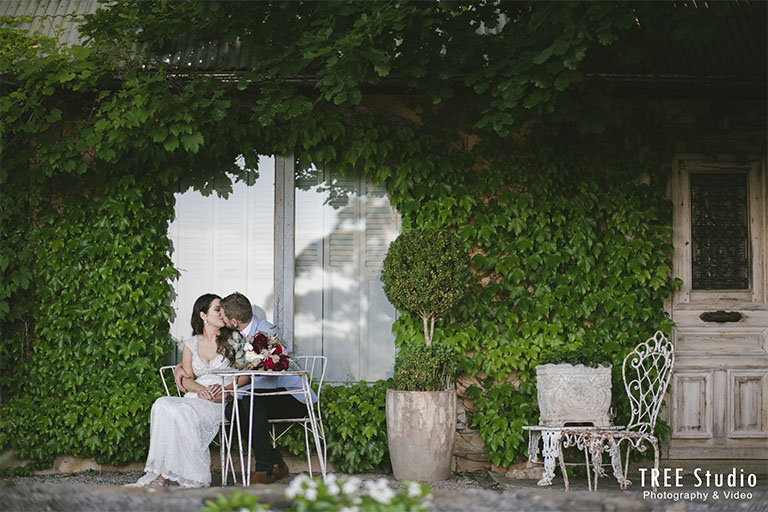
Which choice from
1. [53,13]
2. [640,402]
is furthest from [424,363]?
[53,13]

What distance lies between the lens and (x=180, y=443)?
16.9ft

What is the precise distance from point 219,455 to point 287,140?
2362mm

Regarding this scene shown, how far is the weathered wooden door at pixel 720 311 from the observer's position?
6.11 meters

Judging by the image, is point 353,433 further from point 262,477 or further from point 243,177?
point 243,177

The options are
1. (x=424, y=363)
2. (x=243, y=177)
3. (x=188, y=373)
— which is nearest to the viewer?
(x=424, y=363)

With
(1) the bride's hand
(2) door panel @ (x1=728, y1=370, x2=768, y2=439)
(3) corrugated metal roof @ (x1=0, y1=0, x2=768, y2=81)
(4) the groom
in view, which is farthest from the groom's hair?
(2) door panel @ (x1=728, y1=370, x2=768, y2=439)

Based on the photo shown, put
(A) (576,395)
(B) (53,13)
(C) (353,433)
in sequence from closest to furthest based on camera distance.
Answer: (A) (576,395)
(C) (353,433)
(B) (53,13)

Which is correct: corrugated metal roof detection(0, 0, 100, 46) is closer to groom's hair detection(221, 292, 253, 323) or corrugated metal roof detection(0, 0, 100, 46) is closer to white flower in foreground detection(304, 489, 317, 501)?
groom's hair detection(221, 292, 253, 323)

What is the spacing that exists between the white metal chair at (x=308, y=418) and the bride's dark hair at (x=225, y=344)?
1.68 ft

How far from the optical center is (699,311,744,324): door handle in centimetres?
620

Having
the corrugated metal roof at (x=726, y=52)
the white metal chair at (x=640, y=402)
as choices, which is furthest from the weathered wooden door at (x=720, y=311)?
the corrugated metal roof at (x=726, y=52)

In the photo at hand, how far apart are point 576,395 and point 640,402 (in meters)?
0.50

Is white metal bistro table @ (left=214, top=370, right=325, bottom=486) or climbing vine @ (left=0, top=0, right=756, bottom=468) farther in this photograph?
climbing vine @ (left=0, top=0, right=756, bottom=468)

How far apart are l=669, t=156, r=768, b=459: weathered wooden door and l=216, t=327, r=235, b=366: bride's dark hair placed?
3.24 m
